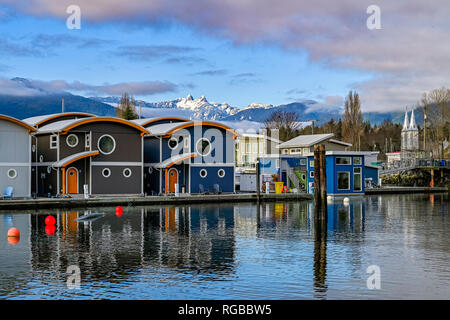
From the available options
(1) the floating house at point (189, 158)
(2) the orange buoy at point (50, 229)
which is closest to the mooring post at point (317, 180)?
(2) the orange buoy at point (50, 229)

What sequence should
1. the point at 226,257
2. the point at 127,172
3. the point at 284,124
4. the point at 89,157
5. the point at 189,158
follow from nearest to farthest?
the point at 226,257
the point at 89,157
the point at 127,172
the point at 189,158
the point at 284,124

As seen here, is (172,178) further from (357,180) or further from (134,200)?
(357,180)

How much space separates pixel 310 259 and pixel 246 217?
16.7 m

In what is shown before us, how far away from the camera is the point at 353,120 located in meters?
99.9

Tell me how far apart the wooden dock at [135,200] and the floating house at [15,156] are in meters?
2.57

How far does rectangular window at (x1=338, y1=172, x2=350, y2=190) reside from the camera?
2263 inches

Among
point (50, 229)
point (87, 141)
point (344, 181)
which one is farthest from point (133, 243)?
point (344, 181)

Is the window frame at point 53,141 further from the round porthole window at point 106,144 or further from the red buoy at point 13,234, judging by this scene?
the red buoy at point 13,234

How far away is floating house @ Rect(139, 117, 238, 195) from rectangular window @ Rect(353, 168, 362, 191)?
11.9 meters

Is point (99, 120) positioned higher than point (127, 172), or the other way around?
point (99, 120)

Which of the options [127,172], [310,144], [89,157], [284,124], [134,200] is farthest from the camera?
[284,124]

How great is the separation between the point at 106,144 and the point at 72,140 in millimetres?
2816
